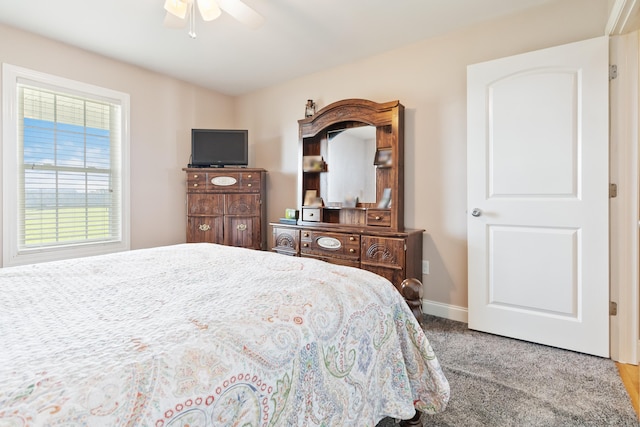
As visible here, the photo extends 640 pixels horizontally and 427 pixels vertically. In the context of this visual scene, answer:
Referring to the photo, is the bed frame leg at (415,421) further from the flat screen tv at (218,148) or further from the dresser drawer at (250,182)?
the flat screen tv at (218,148)

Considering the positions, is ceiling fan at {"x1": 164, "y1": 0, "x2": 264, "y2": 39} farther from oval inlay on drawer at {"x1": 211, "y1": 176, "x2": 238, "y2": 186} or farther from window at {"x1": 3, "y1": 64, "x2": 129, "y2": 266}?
oval inlay on drawer at {"x1": 211, "y1": 176, "x2": 238, "y2": 186}

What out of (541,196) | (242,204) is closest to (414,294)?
(541,196)

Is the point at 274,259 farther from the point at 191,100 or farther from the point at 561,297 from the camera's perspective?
the point at 191,100

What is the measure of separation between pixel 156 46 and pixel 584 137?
350cm

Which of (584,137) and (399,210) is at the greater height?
(584,137)

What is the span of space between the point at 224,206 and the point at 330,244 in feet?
4.57

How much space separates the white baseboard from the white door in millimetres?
199

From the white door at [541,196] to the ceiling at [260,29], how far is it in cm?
60

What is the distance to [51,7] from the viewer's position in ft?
7.93

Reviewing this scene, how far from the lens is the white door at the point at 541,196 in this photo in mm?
2133

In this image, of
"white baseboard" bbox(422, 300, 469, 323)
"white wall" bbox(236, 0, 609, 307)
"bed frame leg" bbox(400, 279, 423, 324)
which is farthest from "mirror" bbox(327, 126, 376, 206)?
"bed frame leg" bbox(400, 279, 423, 324)

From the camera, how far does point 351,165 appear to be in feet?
10.9

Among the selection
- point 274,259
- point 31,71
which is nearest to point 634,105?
point 274,259

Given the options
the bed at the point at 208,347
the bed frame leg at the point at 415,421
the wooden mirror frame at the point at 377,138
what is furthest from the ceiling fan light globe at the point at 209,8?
the bed frame leg at the point at 415,421
